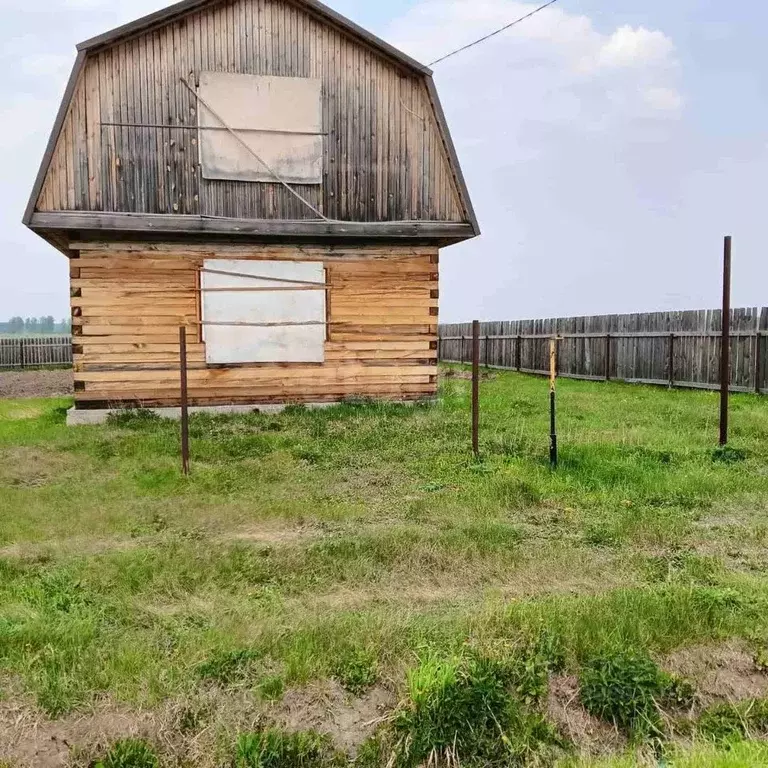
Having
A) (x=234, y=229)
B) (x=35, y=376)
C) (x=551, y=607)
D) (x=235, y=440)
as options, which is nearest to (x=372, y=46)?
(x=234, y=229)

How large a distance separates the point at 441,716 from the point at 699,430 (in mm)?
9128

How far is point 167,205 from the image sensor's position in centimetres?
1271

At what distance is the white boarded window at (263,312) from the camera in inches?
526

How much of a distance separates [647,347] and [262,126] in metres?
12.9

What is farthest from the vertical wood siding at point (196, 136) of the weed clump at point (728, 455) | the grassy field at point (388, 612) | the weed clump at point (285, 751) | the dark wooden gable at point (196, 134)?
the weed clump at point (285, 751)

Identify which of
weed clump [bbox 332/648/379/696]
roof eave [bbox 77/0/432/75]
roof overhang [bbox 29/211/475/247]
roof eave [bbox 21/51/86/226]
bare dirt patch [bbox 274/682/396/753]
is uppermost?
roof eave [bbox 77/0/432/75]

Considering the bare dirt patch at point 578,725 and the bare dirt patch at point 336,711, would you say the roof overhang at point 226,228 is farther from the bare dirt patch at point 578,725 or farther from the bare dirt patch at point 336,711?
the bare dirt patch at point 578,725

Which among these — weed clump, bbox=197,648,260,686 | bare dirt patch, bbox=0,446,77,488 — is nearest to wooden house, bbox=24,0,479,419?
bare dirt patch, bbox=0,446,77,488

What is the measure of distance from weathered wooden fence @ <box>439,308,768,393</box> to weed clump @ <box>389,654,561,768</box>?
48.2ft

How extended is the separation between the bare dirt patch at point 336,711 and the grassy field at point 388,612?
1 centimetres

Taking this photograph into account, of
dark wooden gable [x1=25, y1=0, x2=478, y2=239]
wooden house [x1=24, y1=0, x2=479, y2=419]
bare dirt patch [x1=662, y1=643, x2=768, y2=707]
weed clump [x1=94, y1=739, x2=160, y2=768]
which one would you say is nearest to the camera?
weed clump [x1=94, y1=739, x2=160, y2=768]

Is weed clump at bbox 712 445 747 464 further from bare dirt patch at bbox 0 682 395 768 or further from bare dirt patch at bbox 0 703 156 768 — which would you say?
bare dirt patch at bbox 0 703 156 768

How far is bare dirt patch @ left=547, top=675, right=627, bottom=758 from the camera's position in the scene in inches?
142

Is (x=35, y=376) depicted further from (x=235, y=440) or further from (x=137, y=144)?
(x=235, y=440)
